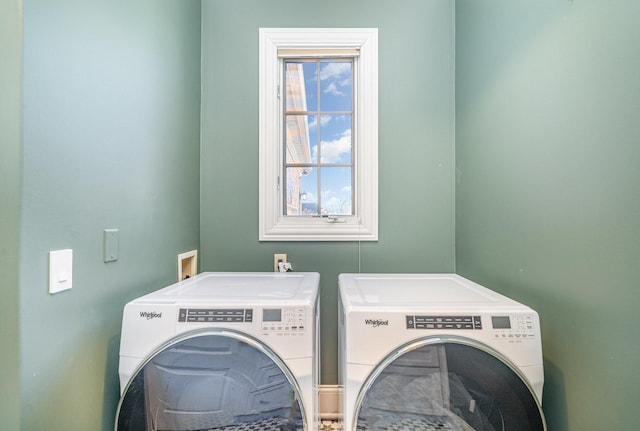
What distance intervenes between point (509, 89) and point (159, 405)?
178 centimetres

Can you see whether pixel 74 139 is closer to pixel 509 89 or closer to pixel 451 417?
pixel 451 417

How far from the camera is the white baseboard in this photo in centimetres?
170

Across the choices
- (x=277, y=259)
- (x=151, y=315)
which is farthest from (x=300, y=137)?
(x=151, y=315)

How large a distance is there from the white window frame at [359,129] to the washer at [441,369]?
2.87 ft

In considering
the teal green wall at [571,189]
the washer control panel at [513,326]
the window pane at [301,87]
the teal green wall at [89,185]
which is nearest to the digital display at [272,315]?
the teal green wall at [89,185]

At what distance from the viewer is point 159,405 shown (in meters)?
0.93

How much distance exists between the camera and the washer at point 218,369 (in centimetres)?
92

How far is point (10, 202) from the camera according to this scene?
0.72 m

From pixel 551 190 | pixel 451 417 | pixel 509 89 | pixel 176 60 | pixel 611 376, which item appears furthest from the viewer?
pixel 176 60

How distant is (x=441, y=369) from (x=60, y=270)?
115cm

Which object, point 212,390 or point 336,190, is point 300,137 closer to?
point 336,190

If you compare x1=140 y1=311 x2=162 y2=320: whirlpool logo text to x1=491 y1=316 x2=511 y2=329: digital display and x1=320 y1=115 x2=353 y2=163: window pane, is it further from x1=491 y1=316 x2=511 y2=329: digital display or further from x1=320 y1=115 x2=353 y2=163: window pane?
x1=320 y1=115 x2=353 y2=163: window pane

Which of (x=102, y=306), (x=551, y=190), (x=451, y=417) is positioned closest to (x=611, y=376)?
(x=451, y=417)

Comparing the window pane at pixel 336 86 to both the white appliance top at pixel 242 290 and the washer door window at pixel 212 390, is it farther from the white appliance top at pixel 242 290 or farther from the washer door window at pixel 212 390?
the washer door window at pixel 212 390
